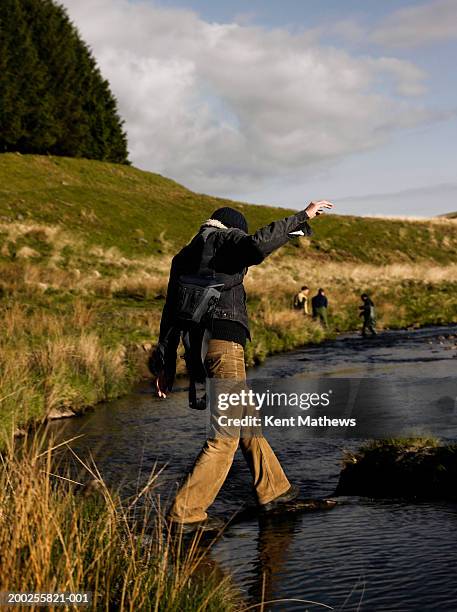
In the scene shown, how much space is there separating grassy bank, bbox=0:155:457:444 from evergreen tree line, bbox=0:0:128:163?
155 inches

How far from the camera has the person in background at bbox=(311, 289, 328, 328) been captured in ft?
88.0

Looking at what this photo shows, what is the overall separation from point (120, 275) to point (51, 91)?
40.6m

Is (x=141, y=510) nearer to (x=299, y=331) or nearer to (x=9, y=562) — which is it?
(x=9, y=562)

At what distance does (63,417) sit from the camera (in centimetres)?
1207

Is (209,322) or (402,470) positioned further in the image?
(402,470)

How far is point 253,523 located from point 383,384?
9.16 meters

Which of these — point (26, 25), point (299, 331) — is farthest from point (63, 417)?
point (26, 25)

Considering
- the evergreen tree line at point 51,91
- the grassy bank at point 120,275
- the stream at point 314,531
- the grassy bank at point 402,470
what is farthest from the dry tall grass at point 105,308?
the evergreen tree line at point 51,91

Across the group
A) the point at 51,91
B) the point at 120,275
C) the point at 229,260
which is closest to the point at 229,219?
the point at 229,260

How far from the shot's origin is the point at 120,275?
35250 millimetres

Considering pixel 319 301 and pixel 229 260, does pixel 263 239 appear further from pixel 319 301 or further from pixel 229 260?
pixel 319 301

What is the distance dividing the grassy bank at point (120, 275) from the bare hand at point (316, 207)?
232cm

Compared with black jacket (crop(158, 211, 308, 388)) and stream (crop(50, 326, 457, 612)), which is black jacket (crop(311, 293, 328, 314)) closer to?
stream (crop(50, 326, 457, 612))

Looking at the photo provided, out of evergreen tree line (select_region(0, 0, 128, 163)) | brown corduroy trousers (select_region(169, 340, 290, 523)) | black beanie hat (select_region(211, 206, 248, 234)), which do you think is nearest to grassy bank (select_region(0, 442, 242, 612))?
brown corduroy trousers (select_region(169, 340, 290, 523))
